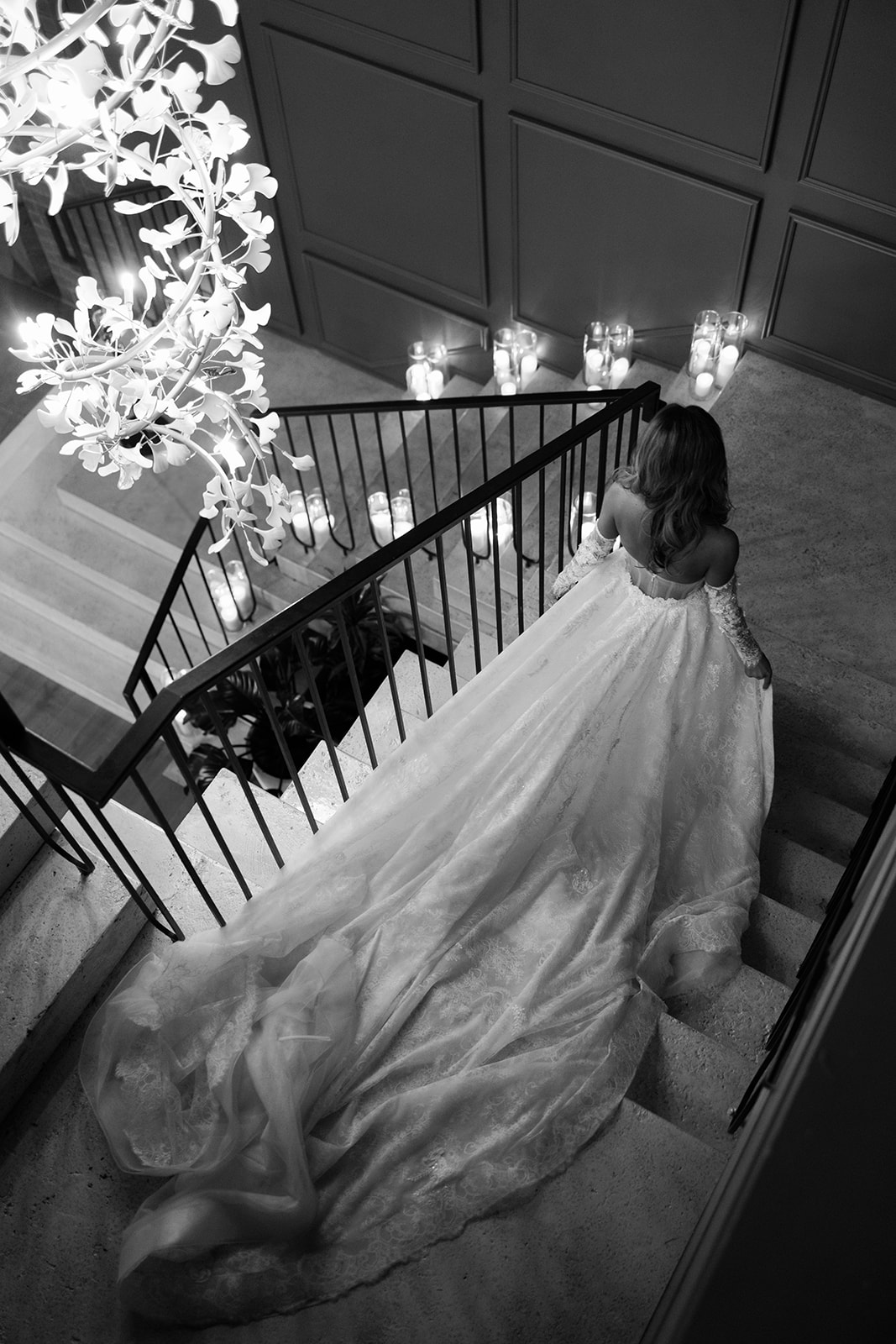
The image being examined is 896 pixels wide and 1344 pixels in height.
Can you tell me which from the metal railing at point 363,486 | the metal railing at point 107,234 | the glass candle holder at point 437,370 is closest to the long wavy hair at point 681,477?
the metal railing at point 363,486

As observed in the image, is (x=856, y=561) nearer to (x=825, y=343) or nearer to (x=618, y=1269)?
(x=825, y=343)

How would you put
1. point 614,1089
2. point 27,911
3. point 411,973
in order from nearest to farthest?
point 614,1089
point 411,973
point 27,911

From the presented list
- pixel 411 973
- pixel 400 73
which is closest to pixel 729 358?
pixel 400 73

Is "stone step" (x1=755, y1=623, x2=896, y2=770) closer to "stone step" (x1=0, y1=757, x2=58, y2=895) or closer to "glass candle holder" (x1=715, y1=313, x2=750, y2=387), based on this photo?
"glass candle holder" (x1=715, y1=313, x2=750, y2=387)

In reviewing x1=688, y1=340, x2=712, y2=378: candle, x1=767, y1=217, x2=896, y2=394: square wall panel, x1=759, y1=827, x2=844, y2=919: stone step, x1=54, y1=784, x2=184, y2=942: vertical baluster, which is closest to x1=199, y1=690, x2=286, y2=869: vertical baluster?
x1=54, y1=784, x2=184, y2=942: vertical baluster

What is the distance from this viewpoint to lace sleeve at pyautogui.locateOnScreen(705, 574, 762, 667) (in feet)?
9.43

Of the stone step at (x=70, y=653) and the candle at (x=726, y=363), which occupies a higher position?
the candle at (x=726, y=363)

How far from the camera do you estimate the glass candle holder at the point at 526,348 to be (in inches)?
242

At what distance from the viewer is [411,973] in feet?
8.66

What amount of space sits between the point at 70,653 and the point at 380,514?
6.73ft

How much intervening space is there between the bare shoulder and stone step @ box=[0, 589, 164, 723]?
4246mm

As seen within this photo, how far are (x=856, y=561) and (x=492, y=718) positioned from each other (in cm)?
208

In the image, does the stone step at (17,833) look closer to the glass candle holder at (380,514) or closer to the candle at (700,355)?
the glass candle holder at (380,514)

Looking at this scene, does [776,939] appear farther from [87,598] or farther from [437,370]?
[87,598]
